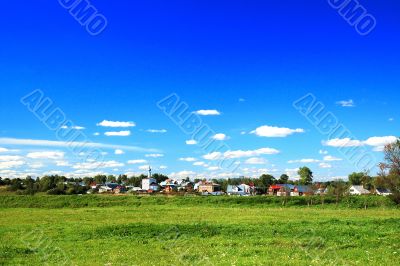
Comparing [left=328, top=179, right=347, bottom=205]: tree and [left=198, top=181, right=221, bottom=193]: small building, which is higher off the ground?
[left=198, top=181, right=221, bottom=193]: small building

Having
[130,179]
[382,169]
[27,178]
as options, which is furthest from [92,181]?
[382,169]

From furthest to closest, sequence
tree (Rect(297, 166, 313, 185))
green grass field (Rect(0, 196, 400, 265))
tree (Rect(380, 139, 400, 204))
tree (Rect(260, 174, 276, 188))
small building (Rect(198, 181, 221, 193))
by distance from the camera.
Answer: tree (Rect(260, 174, 276, 188)) < small building (Rect(198, 181, 221, 193)) < tree (Rect(297, 166, 313, 185)) < tree (Rect(380, 139, 400, 204)) < green grass field (Rect(0, 196, 400, 265))

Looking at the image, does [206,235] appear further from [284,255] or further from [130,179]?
[130,179]

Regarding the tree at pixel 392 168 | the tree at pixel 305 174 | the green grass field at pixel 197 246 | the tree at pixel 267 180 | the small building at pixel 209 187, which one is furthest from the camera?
the tree at pixel 267 180

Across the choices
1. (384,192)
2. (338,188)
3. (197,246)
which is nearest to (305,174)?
(384,192)

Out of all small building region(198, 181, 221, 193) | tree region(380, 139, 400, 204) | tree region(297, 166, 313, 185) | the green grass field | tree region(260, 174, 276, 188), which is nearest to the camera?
the green grass field

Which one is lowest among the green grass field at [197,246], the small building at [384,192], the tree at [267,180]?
the green grass field at [197,246]

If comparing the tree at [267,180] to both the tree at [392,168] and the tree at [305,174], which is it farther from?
the tree at [392,168]

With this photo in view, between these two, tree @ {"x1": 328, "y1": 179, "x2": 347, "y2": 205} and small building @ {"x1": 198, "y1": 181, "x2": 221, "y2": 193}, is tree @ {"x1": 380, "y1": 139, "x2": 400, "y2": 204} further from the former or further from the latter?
small building @ {"x1": 198, "y1": 181, "x2": 221, "y2": 193}

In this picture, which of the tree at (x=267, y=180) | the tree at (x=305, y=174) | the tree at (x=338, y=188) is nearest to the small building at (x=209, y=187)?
the tree at (x=267, y=180)

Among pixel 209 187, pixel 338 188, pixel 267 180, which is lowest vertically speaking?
pixel 338 188

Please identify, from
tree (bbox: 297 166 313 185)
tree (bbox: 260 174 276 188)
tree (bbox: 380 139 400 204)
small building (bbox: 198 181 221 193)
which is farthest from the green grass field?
tree (bbox: 260 174 276 188)

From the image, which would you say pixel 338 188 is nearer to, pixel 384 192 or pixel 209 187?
pixel 384 192

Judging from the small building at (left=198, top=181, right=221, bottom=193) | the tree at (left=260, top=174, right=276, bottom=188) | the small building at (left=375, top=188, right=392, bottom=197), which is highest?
the tree at (left=260, top=174, right=276, bottom=188)
